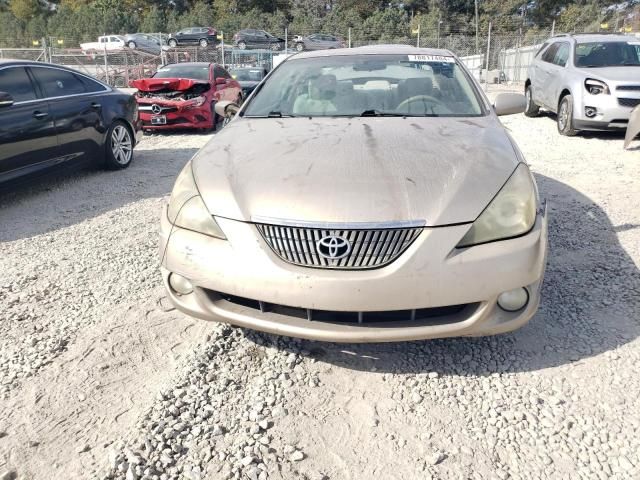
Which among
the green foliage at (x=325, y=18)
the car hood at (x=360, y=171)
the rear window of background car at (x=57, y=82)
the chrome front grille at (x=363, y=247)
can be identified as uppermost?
the green foliage at (x=325, y=18)

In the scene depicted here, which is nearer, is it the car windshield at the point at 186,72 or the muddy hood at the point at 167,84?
the muddy hood at the point at 167,84

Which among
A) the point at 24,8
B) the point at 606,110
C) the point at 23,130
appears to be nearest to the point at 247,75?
the point at 606,110

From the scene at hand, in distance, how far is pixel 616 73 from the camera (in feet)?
27.5

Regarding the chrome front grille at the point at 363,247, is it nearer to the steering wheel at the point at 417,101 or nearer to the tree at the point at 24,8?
the steering wheel at the point at 417,101

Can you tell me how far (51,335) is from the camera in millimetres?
2900

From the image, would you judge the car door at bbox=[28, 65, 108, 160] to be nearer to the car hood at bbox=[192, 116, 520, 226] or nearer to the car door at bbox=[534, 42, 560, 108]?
the car hood at bbox=[192, 116, 520, 226]

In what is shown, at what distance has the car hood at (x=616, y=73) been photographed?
813 cm

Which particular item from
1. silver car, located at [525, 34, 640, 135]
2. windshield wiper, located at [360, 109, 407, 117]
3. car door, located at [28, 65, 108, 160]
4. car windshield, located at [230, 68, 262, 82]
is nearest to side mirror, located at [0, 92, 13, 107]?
car door, located at [28, 65, 108, 160]

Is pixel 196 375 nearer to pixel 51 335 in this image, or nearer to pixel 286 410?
pixel 286 410

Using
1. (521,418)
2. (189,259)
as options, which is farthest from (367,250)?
(521,418)

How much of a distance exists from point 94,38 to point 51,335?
45.4m

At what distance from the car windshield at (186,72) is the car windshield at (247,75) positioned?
169 inches

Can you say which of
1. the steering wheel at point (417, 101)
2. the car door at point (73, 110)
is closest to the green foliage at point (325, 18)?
the car door at point (73, 110)

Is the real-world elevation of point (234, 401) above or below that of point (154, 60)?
below
